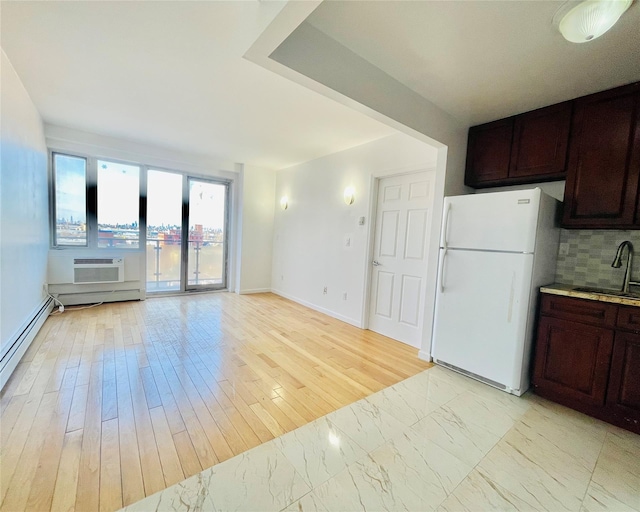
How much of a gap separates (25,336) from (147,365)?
4.17ft

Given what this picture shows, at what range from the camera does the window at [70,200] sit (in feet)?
12.9

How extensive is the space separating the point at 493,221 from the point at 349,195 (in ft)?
6.51

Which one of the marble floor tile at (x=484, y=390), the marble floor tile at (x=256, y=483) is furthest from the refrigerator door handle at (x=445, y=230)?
the marble floor tile at (x=256, y=483)

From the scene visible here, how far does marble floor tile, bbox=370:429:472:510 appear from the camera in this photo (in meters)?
1.30

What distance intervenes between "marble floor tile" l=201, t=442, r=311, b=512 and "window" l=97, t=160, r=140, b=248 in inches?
169

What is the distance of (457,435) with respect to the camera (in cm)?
169

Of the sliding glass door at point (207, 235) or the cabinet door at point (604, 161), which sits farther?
the sliding glass door at point (207, 235)

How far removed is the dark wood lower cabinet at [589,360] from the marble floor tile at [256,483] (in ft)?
6.80

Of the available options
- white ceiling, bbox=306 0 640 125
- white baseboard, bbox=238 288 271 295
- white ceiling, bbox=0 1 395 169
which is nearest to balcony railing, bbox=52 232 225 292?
white baseboard, bbox=238 288 271 295

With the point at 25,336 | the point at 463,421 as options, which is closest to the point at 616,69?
the point at 463,421

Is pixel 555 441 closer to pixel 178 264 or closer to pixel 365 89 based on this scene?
pixel 365 89

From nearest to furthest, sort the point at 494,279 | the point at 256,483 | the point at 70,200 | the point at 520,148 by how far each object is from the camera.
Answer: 1. the point at 256,483
2. the point at 494,279
3. the point at 520,148
4. the point at 70,200

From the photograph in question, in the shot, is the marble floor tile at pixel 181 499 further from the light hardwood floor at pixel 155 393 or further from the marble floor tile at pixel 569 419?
the marble floor tile at pixel 569 419

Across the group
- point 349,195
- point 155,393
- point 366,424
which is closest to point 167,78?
point 349,195
